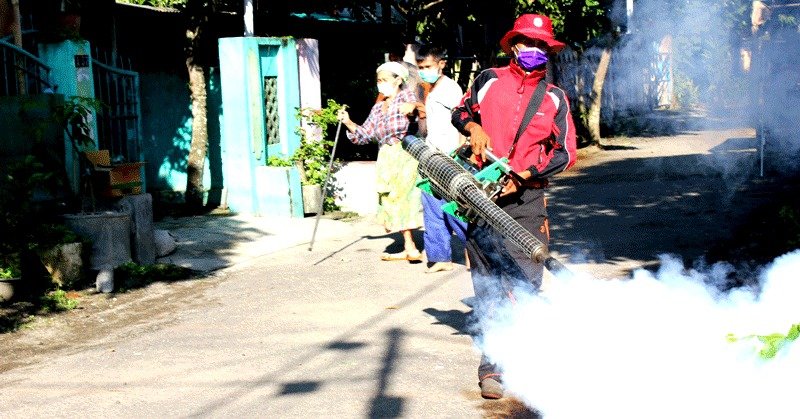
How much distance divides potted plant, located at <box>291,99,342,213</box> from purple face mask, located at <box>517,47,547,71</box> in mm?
7758

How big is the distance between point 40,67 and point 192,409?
5.17m

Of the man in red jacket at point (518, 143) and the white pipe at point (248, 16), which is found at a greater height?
the white pipe at point (248, 16)

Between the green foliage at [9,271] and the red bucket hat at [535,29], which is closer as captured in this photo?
the red bucket hat at [535,29]

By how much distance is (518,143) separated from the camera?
5891mm

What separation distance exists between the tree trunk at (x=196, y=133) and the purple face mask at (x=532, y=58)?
8914mm

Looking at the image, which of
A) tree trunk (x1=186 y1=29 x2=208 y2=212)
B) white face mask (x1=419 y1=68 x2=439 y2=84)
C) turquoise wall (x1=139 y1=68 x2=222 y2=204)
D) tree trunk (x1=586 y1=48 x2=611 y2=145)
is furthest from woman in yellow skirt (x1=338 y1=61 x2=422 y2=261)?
tree trunk (x1=586 y1=48 x2=611 y2=145)

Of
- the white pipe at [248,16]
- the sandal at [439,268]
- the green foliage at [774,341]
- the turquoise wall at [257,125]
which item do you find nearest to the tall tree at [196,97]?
the turquoise wall at [257,125]

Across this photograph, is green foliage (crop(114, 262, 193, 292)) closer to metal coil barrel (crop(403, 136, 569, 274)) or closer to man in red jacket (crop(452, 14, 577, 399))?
metal coil barrel (crop(403, 136, 569, 274))

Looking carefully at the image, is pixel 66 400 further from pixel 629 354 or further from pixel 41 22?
pixel 41 22

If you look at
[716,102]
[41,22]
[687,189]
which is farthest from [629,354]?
[716,102]

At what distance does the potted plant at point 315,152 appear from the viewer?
44.7 feet

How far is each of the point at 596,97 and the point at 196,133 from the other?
11.3 meters

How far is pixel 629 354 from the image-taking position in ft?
16.8

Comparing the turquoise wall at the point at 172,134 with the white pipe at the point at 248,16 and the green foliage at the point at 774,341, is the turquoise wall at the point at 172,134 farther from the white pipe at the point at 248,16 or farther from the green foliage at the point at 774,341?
the green foliage at the point at 774,341
